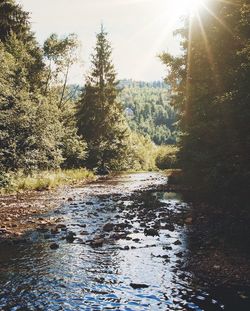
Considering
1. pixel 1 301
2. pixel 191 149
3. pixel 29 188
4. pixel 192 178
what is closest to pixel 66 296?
pixel 1 301

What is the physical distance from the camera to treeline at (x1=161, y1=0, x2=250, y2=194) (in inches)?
606

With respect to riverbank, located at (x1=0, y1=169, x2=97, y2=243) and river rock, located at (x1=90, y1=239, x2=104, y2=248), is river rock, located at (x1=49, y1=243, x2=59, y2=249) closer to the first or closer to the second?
river rock, located at (x1=90, y1=239, x2=104, y2=248)

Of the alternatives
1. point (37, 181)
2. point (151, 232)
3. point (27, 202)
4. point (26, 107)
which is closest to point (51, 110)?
point (26, 107)

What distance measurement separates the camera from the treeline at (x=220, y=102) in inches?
606

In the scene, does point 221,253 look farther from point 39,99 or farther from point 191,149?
point 39,99

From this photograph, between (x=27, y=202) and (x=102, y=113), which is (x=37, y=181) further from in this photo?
(x=102, y=113)

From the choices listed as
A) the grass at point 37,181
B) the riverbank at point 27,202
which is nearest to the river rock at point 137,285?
the riverbank at point 27,202

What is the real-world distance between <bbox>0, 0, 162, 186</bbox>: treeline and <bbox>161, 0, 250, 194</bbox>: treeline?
11568mm

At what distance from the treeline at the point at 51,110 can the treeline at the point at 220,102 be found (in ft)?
38.0

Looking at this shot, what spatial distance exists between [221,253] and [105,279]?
3220mm

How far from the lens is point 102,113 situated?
53.7 meters

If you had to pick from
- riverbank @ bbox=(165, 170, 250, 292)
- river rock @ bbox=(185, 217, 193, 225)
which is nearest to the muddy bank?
riverbank @ bbox=(165, 170, 250, 292)

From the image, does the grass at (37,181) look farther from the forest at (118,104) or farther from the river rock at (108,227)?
the river rock at (108,227)

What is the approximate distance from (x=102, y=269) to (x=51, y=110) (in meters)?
28.1
